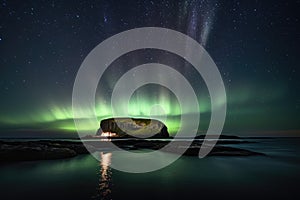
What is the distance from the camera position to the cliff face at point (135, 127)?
159 metres

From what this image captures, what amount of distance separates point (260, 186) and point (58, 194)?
11077 mm

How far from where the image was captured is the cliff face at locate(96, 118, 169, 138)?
158625 mm

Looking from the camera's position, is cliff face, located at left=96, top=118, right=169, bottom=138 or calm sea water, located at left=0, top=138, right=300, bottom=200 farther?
cliff face, located at left=96, top=118, right=169, bottom=138

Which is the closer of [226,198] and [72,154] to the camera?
[226,198]

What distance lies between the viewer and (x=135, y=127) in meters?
168

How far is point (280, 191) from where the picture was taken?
380 inches

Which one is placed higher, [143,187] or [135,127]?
[135,127]

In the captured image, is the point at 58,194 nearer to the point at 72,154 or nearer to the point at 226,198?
the point at 226,198

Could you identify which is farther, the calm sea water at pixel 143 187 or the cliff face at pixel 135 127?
the cliff face at pixel 135 127

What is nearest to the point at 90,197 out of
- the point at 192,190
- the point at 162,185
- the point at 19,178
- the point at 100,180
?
the point at 100,180

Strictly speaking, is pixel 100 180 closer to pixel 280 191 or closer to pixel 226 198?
pixel 226 198

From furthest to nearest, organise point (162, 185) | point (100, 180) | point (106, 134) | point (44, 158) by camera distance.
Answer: point (106, 134) → point (44, 158) → point (100, 180) → point (162, 185)

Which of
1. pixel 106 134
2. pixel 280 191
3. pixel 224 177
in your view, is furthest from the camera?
pixel 106 134

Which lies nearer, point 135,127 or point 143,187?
point 143,187
